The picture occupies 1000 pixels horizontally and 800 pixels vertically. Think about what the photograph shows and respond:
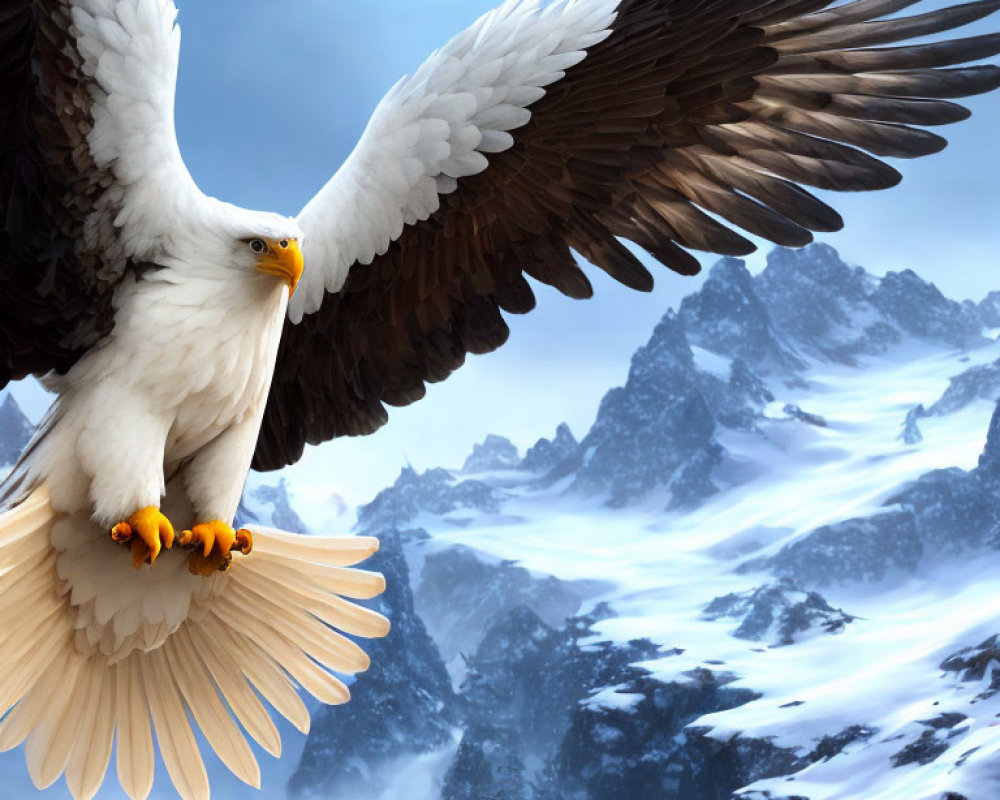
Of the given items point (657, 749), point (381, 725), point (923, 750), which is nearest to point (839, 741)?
point (923, 750)

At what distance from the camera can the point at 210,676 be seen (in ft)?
8.36

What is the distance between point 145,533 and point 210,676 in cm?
70

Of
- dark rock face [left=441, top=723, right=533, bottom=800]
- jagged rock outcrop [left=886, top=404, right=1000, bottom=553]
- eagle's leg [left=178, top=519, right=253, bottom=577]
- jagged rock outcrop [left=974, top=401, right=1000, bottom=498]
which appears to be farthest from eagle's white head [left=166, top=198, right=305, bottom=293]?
jagged rock outcrop [left=886, top=404, right=1000, bottom=553]

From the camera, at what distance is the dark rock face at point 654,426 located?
2009 inches

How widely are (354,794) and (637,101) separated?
1697 inches

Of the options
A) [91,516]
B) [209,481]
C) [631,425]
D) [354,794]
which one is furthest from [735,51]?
[631,425]

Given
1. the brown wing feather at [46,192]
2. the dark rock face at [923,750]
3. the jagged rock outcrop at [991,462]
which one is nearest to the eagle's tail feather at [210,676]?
the brown wing feather at [46,192]

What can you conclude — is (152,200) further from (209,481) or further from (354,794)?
(354,794)

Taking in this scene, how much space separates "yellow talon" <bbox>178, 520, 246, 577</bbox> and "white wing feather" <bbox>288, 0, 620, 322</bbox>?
0.59 m

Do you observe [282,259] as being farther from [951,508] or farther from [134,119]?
[951,508]

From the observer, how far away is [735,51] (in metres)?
2.29

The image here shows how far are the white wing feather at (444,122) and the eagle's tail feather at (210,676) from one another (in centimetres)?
64

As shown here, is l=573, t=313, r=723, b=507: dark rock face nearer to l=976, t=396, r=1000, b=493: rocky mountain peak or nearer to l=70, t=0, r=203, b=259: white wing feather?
l=976, t=396, r=1000, b=493: rocky mountain peak

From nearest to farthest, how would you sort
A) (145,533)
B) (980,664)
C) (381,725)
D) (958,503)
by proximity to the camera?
(145,533) < (980,664) < (958,503) < (381,725)
